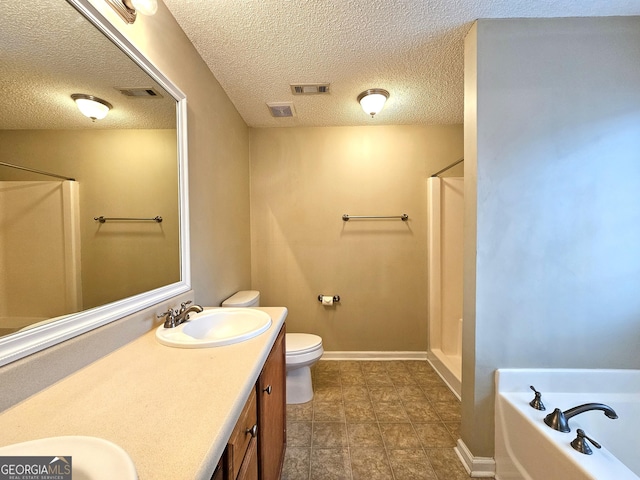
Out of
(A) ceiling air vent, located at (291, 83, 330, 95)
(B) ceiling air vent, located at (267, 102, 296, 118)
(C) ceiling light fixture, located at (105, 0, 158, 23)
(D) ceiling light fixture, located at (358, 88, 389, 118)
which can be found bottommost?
(C) ceiling light fixture, located at (105, 0, 158, 23)

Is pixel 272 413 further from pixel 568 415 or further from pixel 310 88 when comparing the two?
pixel 310 88

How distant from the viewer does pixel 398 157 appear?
2551mm

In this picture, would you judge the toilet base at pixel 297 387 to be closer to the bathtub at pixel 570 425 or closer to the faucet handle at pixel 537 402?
the bathtub at pixel 570 425

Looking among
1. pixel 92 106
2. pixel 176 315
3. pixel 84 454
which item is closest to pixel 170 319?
pixel 176 315

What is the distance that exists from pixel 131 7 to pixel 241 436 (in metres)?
1.49

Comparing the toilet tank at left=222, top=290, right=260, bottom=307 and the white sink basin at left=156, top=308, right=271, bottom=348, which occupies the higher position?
the white sink basin at left=156, top=308, right=271, bottom=348

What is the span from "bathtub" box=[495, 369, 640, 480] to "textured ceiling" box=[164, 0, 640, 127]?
182 cm

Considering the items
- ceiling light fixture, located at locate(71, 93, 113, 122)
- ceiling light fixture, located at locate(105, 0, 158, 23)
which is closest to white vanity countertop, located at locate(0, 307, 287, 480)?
ceiling light fixture, located at locate(71, 93, 113, 122)

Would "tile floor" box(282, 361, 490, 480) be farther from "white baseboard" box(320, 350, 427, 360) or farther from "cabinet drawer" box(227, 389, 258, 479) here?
"cabinet drawer" box(227, 389, 258, 479)

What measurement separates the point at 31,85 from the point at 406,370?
112 inches

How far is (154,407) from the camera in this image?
1.95ft

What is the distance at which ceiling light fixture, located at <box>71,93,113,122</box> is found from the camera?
84 centimetres

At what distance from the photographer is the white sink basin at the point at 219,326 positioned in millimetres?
988

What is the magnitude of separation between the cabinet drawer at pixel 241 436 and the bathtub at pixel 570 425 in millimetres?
1131
